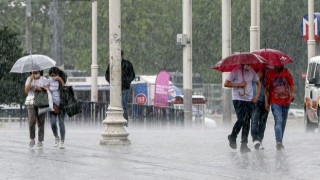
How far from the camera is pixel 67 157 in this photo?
20141 millimetres

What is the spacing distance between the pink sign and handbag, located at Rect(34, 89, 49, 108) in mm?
24766

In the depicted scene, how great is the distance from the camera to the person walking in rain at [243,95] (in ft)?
70.1

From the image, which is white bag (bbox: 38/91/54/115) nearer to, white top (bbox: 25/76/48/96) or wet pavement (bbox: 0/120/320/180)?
white top (bbox: 25/76/48/96)

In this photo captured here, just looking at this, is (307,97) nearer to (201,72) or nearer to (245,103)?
(245,103)

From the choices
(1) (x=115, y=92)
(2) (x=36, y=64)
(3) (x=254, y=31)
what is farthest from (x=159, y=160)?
(3) (x=254, y=31)

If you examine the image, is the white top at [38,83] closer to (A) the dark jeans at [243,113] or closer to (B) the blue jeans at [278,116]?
(A) the dark jeans at [243,113]

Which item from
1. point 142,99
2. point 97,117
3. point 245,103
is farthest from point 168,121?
point 245,103

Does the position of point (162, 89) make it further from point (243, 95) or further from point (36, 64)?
point (243, 95)

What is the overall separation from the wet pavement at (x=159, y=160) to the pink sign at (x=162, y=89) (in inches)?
856

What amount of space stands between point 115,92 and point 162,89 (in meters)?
23.8

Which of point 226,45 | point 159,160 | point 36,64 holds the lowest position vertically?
point 159,160

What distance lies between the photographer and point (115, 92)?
950 inches

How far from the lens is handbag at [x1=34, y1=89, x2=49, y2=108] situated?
22.5m

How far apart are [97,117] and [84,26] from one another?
4876 centimetres
